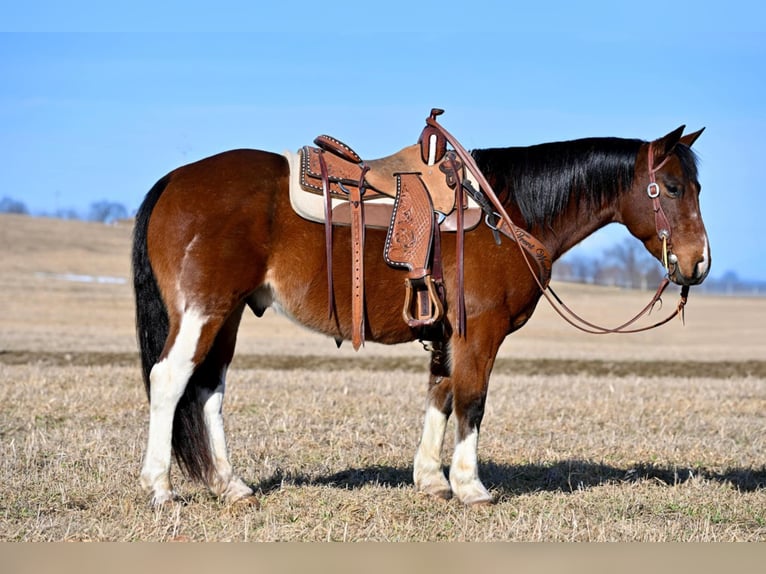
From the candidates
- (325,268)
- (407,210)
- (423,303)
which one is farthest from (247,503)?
(407,210)

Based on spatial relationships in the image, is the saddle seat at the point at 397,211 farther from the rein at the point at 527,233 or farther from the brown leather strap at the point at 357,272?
the rein at the point at 527,233

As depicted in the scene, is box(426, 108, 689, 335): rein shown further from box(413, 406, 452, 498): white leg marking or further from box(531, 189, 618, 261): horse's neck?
box(413, 406, 452, 498): white leg marking

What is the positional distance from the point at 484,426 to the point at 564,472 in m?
2.20

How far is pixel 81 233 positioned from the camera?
202 ft

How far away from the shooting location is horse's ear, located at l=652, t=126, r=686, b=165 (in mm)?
6410

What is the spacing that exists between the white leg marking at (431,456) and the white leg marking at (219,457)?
1.29m

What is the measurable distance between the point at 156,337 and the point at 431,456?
7.24 feet

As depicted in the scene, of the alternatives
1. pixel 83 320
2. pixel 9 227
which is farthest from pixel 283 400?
pixel 9 227

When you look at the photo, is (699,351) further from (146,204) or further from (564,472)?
(146,204)

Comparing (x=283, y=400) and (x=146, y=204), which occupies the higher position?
(x=146, y=204)

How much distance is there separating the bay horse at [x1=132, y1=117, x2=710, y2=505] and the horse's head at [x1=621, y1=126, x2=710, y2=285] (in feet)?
0.03

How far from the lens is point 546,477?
24.2ft

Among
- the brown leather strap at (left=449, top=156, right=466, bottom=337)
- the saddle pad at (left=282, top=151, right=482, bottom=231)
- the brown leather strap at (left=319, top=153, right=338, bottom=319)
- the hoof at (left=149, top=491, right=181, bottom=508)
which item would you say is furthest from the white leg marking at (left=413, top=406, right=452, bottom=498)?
the hoof at (left=149, top=491, right=181, bottom=508)

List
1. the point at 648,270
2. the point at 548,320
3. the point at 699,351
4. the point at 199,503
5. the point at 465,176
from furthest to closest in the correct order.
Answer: the point at 648,270
the point at 548,320
the point at 699,351
the point at 465,176
the point at 199,503
